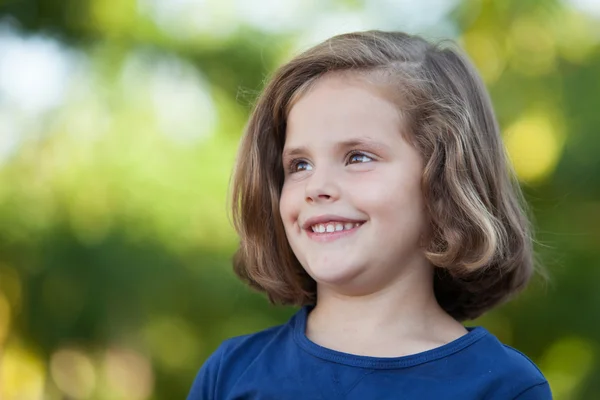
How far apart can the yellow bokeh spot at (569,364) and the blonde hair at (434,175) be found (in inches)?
28.6

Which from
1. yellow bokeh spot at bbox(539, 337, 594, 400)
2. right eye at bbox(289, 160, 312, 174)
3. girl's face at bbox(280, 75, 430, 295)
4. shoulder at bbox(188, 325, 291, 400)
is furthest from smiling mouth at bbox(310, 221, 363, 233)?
yellow bokeh spot at bbox(539, 337, 594, 400)

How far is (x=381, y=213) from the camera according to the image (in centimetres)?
116

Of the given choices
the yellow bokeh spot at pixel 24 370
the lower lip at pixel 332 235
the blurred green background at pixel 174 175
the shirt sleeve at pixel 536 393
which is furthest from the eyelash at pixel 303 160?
the yellow bokeh spot at pixel 24 370

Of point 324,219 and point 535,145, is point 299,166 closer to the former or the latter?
point 324,219

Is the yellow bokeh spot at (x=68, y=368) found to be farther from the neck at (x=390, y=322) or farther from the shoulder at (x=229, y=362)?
the neck at (x=390, y=322)

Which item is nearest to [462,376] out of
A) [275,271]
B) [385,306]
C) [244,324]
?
[385,306]

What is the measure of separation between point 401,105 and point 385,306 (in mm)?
310

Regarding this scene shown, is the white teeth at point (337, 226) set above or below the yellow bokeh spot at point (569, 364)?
above

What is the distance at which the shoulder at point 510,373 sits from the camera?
1121mm

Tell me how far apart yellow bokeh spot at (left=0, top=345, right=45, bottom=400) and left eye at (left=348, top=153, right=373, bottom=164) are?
1.31 m

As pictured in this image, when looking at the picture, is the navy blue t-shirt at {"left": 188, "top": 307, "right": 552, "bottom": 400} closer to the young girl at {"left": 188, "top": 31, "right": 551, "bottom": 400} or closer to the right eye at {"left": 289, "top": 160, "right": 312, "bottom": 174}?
the young girl at {"left": 188, "top": 31, "right": 551, "bottom": 400}

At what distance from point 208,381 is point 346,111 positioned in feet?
1.62

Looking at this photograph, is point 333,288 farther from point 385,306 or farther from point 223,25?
point 223,25

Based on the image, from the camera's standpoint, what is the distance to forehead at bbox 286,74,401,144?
1.18m
